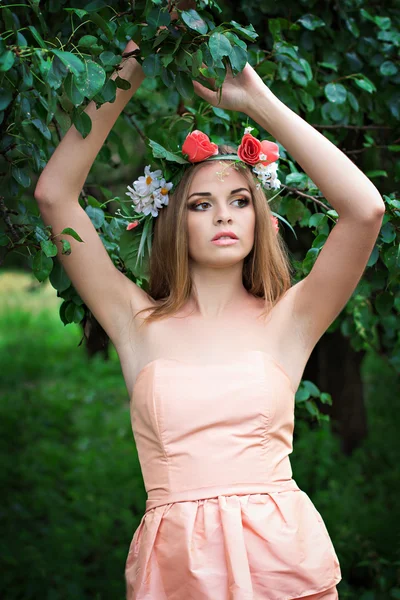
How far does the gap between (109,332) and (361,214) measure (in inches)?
31.2

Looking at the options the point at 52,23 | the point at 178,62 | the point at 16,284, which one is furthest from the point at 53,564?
the point at 16,284

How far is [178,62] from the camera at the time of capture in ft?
6.46

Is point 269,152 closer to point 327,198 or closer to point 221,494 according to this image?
point 327,198

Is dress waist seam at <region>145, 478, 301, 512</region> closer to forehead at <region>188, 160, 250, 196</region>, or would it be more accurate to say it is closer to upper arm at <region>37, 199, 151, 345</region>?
upper arm at <region>37, 199, 151, 345</region>

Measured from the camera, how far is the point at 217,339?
2141 mm

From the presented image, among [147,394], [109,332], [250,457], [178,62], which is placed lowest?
[250,457]

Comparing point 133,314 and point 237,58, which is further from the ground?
point 237,58

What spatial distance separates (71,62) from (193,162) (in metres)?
0.60

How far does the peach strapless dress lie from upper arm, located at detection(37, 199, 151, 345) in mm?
211

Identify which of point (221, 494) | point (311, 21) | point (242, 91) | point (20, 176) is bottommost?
point (221, 494)

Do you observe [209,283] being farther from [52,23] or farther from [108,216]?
[52,23]

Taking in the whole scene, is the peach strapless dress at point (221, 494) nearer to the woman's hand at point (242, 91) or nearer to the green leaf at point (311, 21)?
the woman's hand at point (242, 91)

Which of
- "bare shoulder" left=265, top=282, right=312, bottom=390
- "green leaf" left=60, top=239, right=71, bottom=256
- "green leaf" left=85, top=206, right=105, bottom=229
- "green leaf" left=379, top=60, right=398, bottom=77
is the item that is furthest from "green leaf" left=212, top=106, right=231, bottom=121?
"green leaf" left=60, top=239, right=71, bottom=256

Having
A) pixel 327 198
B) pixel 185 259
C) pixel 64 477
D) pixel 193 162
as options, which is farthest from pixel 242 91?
pixel 64 477
